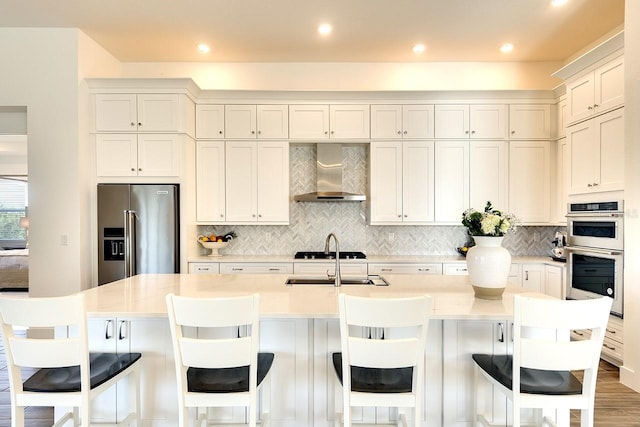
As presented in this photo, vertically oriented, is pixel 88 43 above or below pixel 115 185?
above

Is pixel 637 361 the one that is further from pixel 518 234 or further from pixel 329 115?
pixel 329 115

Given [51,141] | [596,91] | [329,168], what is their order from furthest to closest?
[329,168], [51,141], [596,91]

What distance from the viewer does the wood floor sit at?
238cm

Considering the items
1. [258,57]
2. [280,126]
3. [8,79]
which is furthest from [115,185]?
[258,57]

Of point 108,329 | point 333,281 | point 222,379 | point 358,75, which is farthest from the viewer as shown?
point 358,75

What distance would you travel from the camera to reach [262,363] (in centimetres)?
187

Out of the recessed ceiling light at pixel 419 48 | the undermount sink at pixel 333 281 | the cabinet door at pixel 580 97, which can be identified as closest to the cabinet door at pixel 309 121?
the recessed ceiling light at pixel 419 48

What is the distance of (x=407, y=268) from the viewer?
Answer: 13.6ft

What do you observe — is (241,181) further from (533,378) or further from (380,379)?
(533,378)

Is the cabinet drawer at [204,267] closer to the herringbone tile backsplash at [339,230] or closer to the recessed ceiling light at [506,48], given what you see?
the herringbone tile backsplash at [339,230]

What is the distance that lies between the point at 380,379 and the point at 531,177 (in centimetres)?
361

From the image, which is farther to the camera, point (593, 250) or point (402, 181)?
point (402, 181)

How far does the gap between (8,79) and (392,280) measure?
424 cm

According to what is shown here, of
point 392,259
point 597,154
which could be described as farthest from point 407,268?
point 597,154
